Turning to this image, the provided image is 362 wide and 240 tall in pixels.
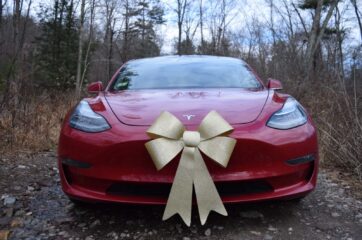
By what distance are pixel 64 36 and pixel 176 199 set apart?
78.8 feet

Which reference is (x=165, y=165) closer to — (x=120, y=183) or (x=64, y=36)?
(x=120, y=183)

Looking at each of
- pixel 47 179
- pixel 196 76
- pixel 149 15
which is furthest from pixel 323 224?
pixel 149 15

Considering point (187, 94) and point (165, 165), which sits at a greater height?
point (187, 94)

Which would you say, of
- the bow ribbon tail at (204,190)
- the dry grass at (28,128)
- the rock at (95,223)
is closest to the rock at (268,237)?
the bow ribbon tail at (204,190)

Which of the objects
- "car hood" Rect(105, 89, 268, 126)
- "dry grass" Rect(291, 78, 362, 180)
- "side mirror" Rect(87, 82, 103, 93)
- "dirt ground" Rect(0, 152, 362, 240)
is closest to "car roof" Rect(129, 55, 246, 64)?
"side mirror" Rect(87, 82, 103, 93)

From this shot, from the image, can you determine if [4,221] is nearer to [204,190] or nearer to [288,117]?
[204,190]

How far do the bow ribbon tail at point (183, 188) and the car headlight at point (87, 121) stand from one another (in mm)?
498

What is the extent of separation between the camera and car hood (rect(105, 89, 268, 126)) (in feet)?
7.56

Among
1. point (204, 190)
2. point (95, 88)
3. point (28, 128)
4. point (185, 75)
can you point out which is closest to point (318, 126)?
point (185, 75)

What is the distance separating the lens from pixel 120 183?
2178mm

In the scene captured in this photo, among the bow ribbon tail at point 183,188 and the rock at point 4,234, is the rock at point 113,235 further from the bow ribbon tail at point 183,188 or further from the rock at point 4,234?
the rock at point 4,234

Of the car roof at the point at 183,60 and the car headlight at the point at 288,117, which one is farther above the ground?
the car roof at the point at 183,60

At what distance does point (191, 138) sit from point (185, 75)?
1360mm

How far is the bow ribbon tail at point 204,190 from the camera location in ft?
6.82
